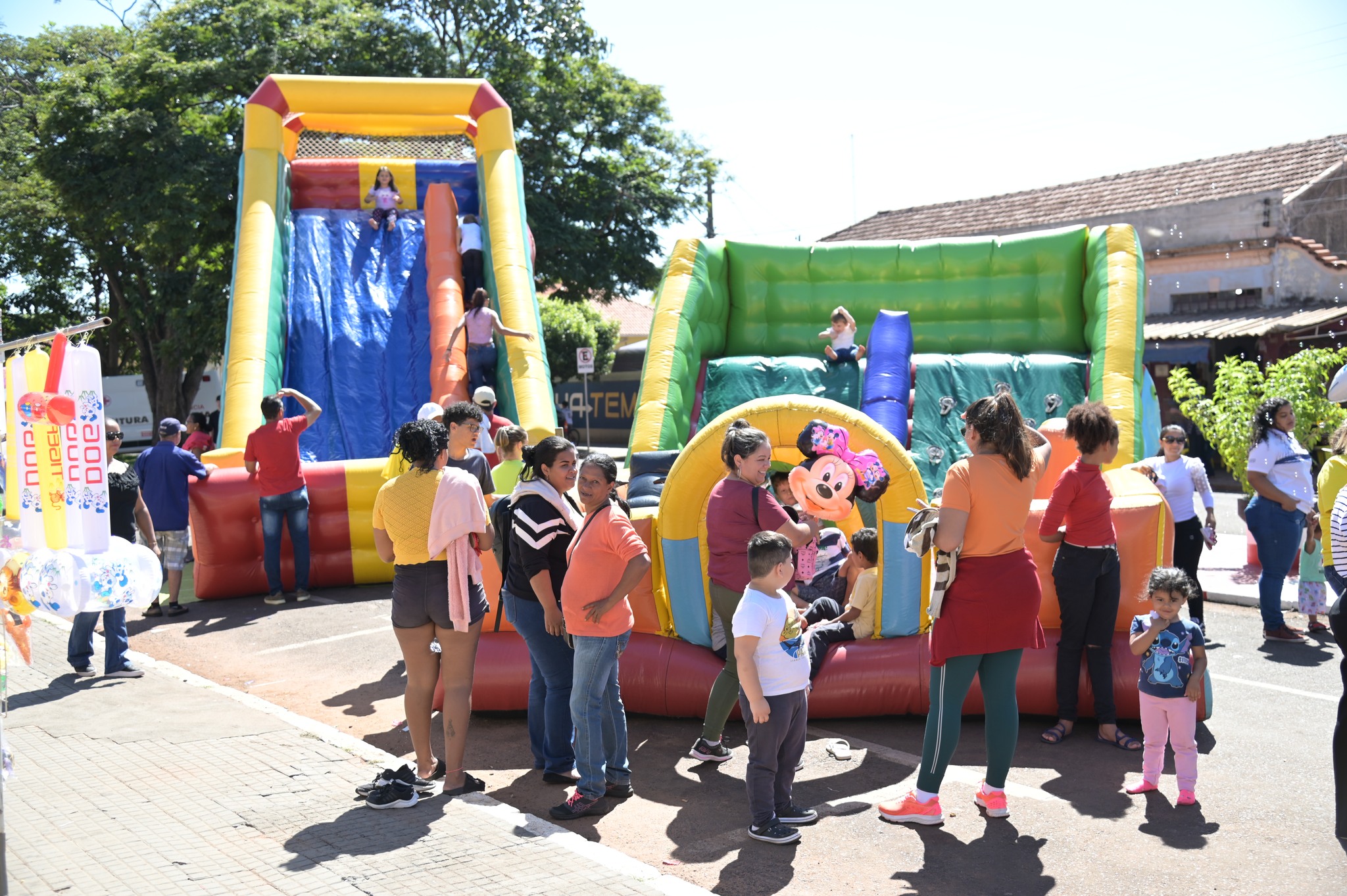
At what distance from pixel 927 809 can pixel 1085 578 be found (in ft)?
5.40

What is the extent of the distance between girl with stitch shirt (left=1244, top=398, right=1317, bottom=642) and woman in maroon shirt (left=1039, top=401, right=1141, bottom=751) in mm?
2674

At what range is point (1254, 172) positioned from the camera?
2283 centimetres

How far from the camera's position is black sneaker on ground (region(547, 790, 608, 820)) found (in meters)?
4.88

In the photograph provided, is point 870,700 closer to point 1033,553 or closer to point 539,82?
point 1033,553

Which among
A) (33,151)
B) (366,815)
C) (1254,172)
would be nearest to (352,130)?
(366,815)

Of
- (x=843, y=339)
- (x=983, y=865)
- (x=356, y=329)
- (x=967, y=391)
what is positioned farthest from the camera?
(x=356, y=329)

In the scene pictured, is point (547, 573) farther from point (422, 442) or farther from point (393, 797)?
point (393, 797)

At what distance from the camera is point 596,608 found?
484 centimetres

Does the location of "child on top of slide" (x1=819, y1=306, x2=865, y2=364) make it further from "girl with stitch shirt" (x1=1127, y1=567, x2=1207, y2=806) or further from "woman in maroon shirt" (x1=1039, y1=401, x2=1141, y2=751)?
"girl with stitch shirt" (x1=1127, y1=567, x2=1207, y2=806)

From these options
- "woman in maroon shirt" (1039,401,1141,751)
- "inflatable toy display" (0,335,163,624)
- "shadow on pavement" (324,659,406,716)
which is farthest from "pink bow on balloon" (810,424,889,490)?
"inflatable toy display" (0,335,163,624)

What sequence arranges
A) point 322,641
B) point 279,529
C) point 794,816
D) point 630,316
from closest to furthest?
point 794,816 < point 322,641 < point 279,529 < point 630,316

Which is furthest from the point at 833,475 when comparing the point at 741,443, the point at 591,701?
the point at 591,701

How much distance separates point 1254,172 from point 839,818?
22080mm

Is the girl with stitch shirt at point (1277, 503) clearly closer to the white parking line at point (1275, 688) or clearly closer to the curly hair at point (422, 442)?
the white parking line at point (1275, 688)
